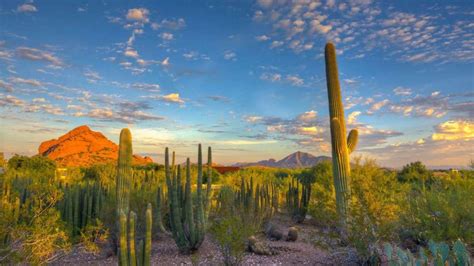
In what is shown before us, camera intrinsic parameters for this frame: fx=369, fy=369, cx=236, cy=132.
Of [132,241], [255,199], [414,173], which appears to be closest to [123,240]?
[132,241]

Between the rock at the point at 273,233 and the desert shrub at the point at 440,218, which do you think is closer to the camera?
the desert shrub at the point at 440,218

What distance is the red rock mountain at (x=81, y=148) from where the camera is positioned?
95312 millimetres

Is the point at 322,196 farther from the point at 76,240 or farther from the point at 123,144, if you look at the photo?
the point at 76,240

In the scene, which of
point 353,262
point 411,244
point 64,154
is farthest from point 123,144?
point 64,154

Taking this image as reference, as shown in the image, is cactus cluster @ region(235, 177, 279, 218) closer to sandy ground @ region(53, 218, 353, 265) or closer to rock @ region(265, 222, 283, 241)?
rock @ region(265, 222, 283, 241)

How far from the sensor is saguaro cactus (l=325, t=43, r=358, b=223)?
10.4 m

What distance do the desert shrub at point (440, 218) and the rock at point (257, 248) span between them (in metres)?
3.68

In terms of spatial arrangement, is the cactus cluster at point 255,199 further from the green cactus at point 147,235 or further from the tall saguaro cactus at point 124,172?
the green cactus at point 147,235

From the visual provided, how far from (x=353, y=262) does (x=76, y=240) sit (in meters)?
7.26

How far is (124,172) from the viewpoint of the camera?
7.46m

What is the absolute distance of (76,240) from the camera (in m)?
10.1

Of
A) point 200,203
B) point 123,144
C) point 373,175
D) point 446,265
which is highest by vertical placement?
point 123,144

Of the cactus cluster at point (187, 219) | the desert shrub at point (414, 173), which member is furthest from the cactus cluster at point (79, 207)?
the desert shrub at point (414, 173)

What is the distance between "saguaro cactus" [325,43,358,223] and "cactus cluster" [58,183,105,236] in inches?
264
